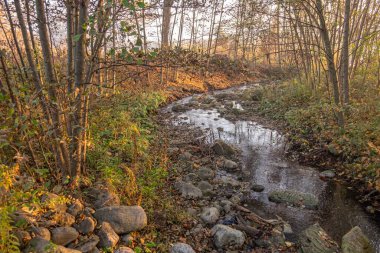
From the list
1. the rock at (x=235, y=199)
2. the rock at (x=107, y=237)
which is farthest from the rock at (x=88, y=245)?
the rock at (x=235, y=199)

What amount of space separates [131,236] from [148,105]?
8.21 meters

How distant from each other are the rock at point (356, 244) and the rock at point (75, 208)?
3.64 meters

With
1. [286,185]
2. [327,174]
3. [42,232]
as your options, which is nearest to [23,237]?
[42,232]

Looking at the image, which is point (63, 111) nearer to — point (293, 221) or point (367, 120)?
point (293, 221)

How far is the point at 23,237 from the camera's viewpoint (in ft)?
9.09

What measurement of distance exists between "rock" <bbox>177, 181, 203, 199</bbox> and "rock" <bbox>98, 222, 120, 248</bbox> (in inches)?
80.3

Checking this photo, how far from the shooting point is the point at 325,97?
10477mm

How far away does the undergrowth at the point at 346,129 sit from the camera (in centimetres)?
596

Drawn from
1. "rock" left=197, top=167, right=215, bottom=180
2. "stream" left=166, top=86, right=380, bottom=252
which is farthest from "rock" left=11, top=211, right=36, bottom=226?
"rock" left=197, top=167, right=215, bottom=180

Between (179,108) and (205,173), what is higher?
(179,108)

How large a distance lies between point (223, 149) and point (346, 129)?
322 cm

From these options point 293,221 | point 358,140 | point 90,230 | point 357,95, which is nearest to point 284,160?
point 358,140

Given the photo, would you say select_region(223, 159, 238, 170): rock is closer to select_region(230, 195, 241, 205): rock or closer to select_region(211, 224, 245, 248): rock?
select_region(230, 195, 241, 205): rock

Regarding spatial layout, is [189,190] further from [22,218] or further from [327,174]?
[327,174]
